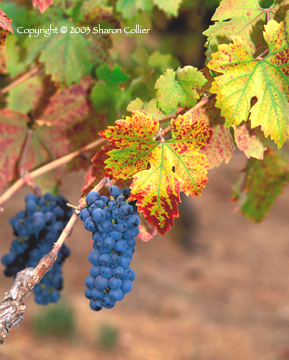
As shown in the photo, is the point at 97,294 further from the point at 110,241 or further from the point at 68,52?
the point at 68,52

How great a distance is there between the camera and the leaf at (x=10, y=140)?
919 mm

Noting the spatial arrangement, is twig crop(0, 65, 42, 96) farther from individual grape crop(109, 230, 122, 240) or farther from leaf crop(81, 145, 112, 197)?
individual grape crop(109, 230, 122, 240)

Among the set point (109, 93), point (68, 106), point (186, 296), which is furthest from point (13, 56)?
point (186, 296)

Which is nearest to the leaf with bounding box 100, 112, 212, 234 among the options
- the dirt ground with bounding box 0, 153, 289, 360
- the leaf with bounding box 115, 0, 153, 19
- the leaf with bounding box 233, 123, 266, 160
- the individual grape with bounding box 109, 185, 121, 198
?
the individual grape with bounding box 109, 185, 121, 198

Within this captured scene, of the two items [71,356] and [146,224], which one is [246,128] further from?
[71,356]

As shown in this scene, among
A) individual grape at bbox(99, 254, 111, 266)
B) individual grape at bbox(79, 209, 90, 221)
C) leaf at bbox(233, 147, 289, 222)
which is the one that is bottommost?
leaf at bbox(233, 147, 289, 222)

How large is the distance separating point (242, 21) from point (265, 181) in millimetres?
542

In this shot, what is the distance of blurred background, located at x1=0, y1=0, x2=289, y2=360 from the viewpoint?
8.85 ft

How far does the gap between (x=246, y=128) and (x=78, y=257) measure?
3503mm

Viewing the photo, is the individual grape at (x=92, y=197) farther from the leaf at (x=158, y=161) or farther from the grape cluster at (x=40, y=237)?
the grape cluster at (x=40, y=237)

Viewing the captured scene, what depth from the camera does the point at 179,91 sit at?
21.8 inches

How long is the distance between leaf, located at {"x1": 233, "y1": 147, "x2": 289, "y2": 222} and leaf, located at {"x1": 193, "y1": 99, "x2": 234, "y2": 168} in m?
0.37

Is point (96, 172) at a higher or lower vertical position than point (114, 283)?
higher

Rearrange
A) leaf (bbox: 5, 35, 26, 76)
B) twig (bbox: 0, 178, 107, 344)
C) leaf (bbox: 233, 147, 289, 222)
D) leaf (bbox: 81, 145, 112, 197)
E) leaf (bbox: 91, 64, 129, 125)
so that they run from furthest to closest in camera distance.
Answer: leaf (bbox: 233, 147, 289, 222)
leaf (bbox: 5, 35, 26, 76)
leaf (bbox: 91, 64, 129, 125)
leaf (bbox: 81, 145, 112, 197)
twig (bbox: 0, 178, 107, 344)
